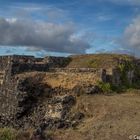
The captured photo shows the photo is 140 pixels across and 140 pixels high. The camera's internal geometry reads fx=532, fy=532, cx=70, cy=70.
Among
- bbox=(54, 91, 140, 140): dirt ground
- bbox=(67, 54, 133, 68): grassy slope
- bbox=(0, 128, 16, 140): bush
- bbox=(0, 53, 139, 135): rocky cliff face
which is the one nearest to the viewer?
bbox=(0, 128, 16, 140): bush

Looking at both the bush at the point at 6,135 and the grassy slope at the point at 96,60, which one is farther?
the grassy slope at the point at 96,60

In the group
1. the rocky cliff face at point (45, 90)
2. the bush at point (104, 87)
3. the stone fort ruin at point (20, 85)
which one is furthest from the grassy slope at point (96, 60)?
the bush at point (104, 87)

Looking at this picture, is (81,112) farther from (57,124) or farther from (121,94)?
(121,94)

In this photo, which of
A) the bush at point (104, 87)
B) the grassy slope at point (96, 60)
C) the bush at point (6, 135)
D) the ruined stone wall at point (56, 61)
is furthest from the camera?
the ruined stone wall at point (56, 61)

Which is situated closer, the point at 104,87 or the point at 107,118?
the point at 107,118

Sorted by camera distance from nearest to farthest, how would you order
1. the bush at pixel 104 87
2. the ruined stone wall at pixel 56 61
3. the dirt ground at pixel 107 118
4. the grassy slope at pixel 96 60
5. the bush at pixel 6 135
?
1. the bush at pixel 6 135
2. the dirt ground at pixel 107 118
3. the bush at pixel 104 87
4. the grassy slope at pixel 96 60
5. the ruined stone wall at pixel 56 61

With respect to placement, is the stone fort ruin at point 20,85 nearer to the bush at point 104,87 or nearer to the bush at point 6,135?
the bush at point 104,87

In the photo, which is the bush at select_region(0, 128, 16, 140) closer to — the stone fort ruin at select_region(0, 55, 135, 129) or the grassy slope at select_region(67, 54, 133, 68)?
the stone fort ruin at select_region(0, 55, 135, 129)

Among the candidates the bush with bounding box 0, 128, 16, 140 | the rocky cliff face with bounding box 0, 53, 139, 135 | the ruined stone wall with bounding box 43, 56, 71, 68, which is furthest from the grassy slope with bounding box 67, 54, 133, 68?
the bush with bounding box 0, 128, 16, 140

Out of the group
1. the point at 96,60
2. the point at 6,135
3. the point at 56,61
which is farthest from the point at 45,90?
the point at 6,135

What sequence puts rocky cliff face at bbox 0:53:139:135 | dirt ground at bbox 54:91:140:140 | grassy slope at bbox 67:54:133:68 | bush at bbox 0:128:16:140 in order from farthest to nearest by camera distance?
1. grassy slope at bbox 67:54:133:68
2. rocky cliff face at bbox 0:53:139:135
3. dirt ground at bbox 54:91:140:140
4. bush at bbox 0:128:16:140

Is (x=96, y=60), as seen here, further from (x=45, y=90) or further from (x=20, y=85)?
(x=20, y=85)

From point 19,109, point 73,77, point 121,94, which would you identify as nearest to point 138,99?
point 121,94

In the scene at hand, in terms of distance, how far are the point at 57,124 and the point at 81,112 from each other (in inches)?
74.7
